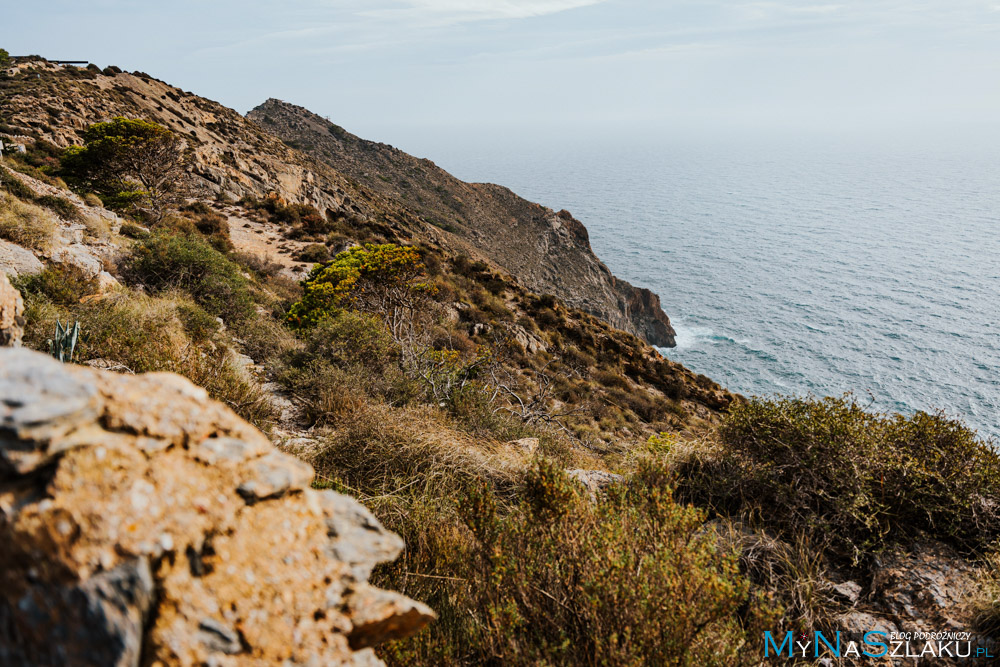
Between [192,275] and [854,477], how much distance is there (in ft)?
36.7

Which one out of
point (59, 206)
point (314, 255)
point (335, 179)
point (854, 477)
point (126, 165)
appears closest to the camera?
point (854, 477)

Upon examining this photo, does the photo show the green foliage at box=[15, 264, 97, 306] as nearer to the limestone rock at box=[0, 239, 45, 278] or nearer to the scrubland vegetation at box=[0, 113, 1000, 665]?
the scrubland vegetation at box=[0, 113, 1000, 665]

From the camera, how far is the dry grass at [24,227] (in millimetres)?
7438

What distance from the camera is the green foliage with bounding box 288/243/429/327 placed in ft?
34.7

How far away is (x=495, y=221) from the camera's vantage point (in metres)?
59.0

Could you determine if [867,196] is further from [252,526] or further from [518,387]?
[252,526]

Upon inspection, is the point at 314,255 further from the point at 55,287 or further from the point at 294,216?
the point at 55,287

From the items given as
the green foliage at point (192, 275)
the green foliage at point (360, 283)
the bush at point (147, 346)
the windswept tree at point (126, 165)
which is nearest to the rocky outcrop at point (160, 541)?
the bush at point (147, 346)

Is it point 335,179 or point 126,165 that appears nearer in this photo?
point 126,165

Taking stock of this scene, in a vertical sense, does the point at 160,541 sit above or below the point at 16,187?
below

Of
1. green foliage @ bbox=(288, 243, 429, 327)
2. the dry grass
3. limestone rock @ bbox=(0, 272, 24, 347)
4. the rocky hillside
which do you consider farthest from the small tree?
the rocky hillside

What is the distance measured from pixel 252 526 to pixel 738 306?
7180 centimetres

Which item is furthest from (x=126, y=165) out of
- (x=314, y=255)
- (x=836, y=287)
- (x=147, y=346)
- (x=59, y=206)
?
(x=836, y=287)

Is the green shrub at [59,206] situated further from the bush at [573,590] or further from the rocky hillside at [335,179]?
the rocky hillside at [335,179]
